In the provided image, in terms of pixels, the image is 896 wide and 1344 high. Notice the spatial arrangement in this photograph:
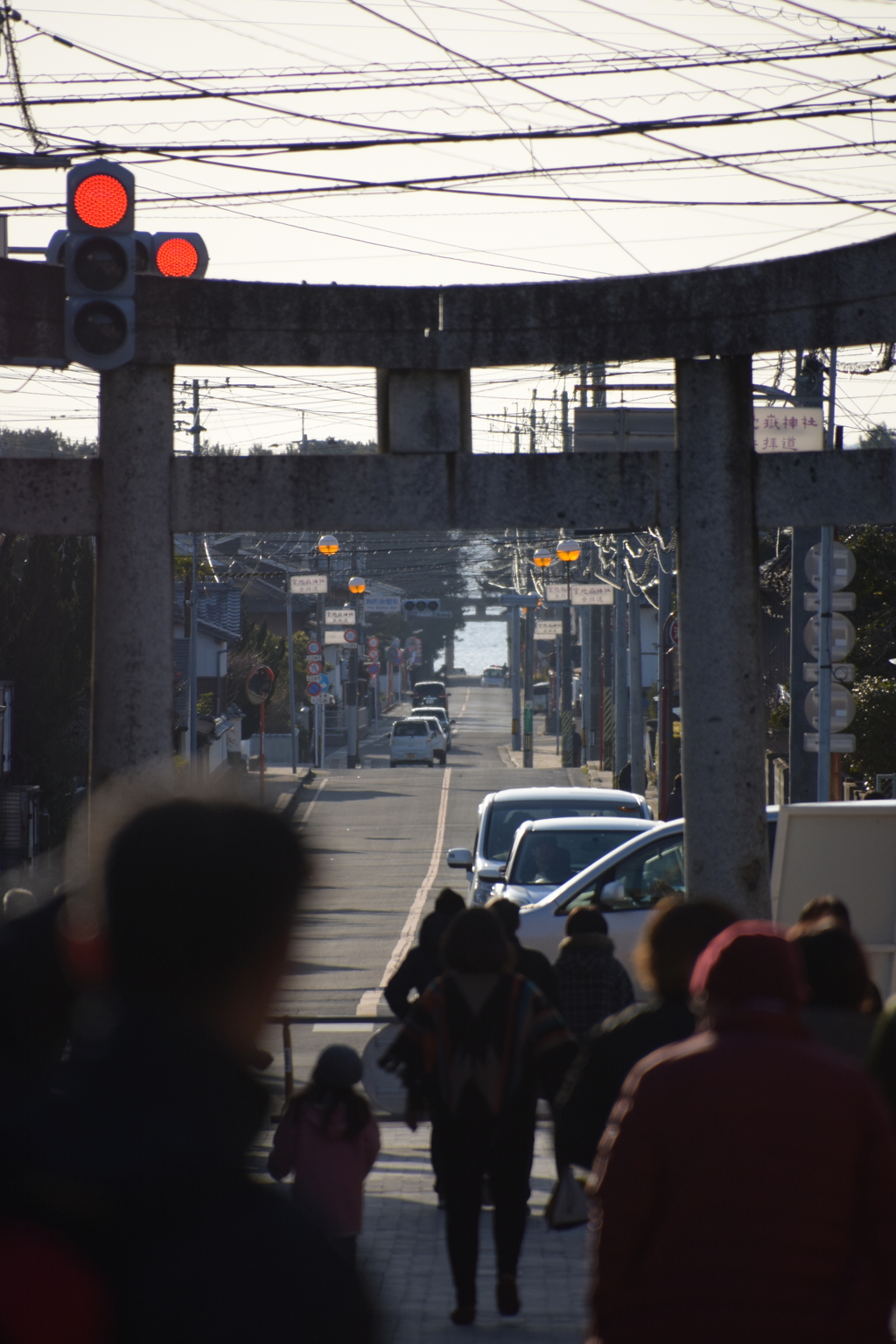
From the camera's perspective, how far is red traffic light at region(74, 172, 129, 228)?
778 centimetres

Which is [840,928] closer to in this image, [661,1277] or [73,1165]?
[661,1277]

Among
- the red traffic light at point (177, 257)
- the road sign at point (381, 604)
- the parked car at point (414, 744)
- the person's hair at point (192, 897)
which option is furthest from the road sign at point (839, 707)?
the road sign at point (381, 604)

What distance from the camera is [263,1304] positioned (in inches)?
57.9

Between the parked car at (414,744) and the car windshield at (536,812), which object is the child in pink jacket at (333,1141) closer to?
the car windshield at (536,812)

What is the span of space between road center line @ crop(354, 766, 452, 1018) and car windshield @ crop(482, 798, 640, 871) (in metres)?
1.87

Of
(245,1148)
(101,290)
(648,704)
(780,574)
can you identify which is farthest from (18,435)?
(245,1148)

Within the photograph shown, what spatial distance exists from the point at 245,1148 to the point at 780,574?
105 feet

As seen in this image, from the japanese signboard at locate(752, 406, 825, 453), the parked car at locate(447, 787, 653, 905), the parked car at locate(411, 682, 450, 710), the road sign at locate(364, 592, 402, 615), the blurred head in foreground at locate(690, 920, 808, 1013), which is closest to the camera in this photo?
the blurred head in foreground at locate(690, 920, 808, 1013)

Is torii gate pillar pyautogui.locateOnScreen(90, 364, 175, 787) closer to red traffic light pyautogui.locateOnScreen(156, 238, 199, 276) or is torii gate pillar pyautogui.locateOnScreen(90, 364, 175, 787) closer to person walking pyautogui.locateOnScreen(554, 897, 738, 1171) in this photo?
red traffic light pyautogui.locateOnScreen(156, 238, 199, 276)

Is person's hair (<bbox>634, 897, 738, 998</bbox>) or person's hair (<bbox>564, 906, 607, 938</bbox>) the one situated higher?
person's hair (<bbox>634, 897, 738, 998</bbox>)

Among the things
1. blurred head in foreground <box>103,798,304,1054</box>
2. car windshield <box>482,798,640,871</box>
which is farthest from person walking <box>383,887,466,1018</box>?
car windshield <box>482,798,640,871</box>

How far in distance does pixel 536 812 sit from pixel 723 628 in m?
8.65

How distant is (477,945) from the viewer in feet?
18.8

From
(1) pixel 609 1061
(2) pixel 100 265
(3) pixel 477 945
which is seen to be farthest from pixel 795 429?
(1) pixel 609 1061
